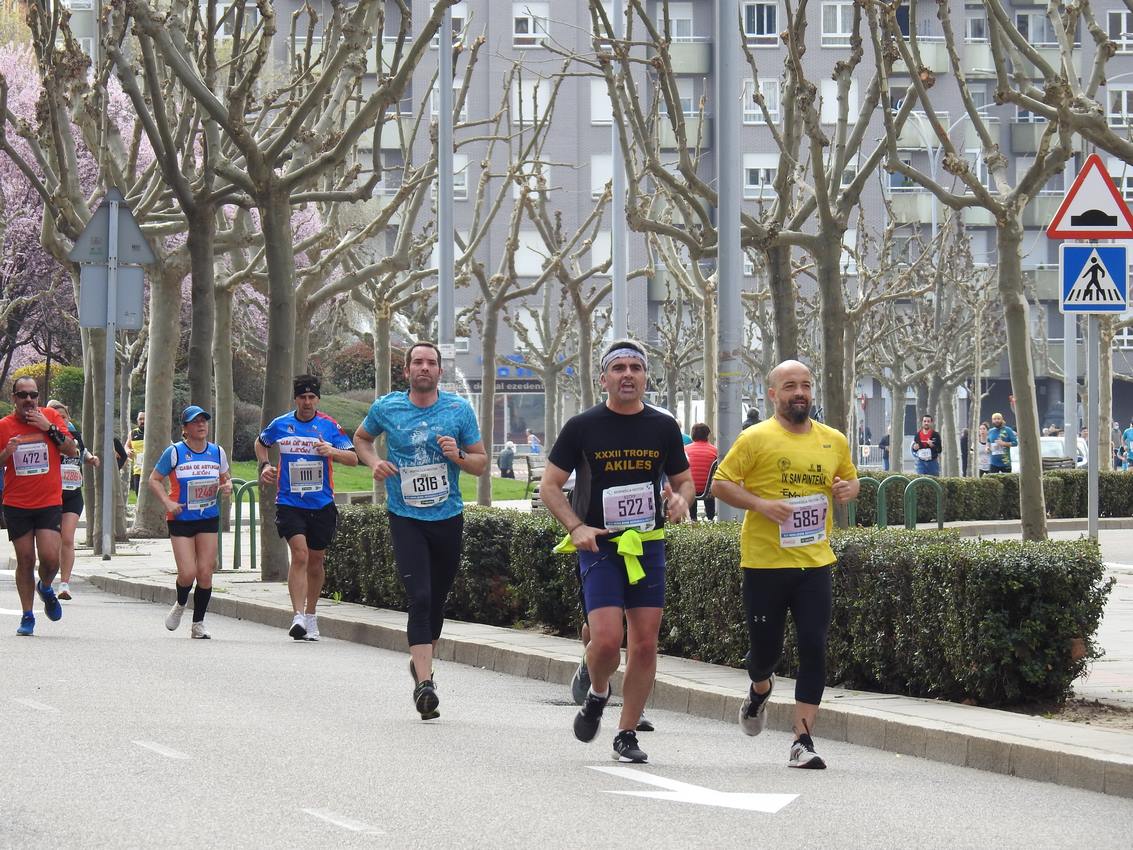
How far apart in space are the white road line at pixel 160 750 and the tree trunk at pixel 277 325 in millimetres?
9257

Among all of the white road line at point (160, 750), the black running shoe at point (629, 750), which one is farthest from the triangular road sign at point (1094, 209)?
the white road line at point (160, 750)

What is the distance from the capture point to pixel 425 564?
10156 mm

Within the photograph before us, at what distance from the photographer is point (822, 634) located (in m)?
8.56

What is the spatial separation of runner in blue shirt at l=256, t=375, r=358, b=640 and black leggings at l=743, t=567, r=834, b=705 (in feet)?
18.9

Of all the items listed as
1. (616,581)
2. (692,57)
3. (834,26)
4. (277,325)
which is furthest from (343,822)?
(834,26)

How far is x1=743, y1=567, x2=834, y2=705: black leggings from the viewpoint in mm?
8547

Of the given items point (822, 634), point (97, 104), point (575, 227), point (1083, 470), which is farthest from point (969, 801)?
point (575, 227)

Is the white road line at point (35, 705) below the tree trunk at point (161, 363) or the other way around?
below

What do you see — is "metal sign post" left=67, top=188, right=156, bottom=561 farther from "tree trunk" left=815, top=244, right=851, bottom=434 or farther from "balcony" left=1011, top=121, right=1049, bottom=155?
"balcony" left=1011, top=121, right=1049, bottom=155

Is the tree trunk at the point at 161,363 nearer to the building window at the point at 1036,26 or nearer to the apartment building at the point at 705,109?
the apartment building at the point at 705,109

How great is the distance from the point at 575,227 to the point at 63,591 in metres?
54.1

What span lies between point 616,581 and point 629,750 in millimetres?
706

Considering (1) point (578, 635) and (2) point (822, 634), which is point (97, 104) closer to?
(1) point (578, 635)

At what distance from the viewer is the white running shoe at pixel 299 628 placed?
14180mm
